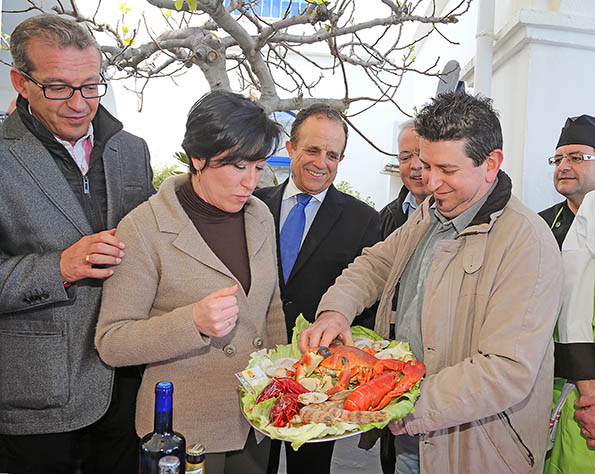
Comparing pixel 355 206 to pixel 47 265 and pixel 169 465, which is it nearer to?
pixel 47 265

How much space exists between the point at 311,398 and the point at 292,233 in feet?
3.56

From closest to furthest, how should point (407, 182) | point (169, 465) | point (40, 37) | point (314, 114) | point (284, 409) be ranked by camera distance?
point (169, 465) → point (284, 409) → point (40, 37) → point (314, 114) → point (407, 182)

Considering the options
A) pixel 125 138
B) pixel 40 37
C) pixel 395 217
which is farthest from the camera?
pixel 395 217

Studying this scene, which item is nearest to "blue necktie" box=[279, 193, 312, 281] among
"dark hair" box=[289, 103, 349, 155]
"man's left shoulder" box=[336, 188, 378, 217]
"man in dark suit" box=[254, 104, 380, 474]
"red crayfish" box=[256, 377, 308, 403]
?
"man in dark suit" box=[254, 104, 380, 474]

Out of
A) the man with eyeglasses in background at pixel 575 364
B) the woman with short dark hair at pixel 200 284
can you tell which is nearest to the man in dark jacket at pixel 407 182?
the man with eyeglasses in background at pixel 575 364

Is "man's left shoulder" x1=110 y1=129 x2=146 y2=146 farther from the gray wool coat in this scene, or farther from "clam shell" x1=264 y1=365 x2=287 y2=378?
"clam shell" x1=264 y1=365 x2=287 y2=378

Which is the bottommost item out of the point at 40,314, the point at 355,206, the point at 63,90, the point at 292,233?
the point at 40,314

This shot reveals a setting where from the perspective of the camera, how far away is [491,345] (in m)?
1.42

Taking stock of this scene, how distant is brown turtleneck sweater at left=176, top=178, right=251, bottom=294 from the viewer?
5.53 ft

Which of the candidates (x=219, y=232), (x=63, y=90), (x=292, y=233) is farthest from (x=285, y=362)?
(x=63, y=90)

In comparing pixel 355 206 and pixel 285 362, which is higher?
pixel 355 206

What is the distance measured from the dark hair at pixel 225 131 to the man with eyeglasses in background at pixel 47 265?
0.37 meters

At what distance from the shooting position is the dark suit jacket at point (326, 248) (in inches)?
87.7

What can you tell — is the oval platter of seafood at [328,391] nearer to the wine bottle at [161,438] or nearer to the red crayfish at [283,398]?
the red crayfish at [283,398]
